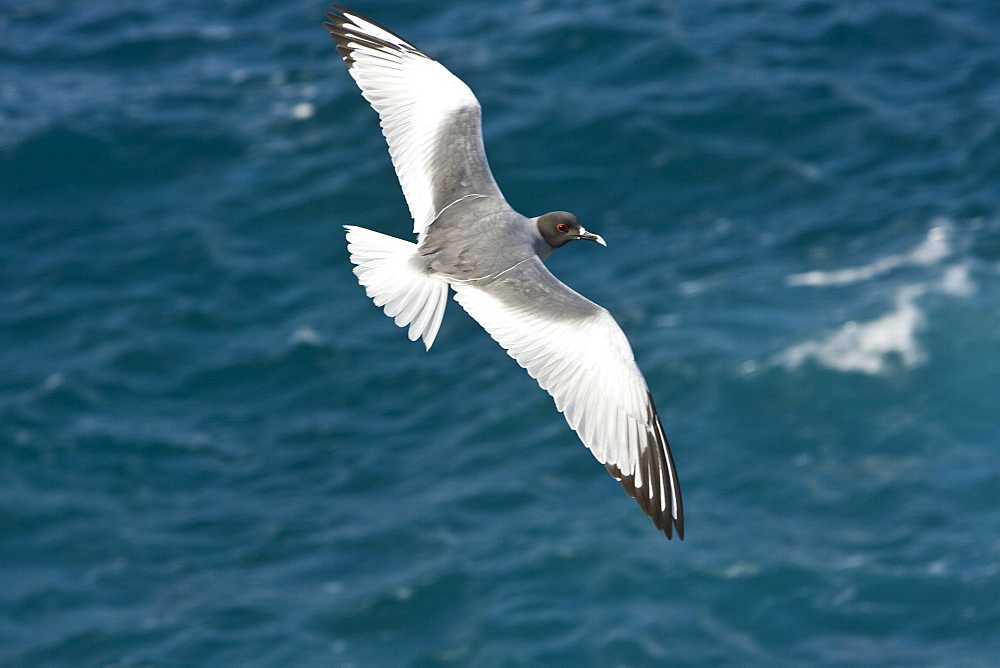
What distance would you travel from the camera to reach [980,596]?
20.5 meters

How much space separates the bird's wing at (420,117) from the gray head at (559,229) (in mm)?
475

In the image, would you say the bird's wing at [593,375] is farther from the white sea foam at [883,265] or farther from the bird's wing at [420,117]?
the white sea foam at [883,265]

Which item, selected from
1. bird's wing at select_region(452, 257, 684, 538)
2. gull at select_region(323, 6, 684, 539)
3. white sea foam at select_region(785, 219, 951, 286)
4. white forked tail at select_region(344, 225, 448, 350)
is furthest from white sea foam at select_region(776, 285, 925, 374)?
white forked tail at select_region(344, 225, 448, 350)

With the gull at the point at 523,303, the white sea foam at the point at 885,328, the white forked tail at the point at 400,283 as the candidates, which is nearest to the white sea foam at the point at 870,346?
the white sea foam at the point at 885,328

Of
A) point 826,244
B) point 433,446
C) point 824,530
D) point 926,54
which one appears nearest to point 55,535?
point 433,446

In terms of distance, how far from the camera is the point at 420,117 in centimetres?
1455

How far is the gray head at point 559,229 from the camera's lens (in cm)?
1323

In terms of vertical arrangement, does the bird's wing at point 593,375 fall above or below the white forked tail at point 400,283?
below

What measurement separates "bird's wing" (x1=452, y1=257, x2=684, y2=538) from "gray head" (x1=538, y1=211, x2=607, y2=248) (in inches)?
33.6

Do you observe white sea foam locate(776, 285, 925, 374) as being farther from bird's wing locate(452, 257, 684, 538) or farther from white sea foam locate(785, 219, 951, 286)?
bird's wing locate(452, 257, 684, 538)

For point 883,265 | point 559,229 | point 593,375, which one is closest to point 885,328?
point 883,265

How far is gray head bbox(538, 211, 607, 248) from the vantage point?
13234 millimetres

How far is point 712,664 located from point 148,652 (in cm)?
829

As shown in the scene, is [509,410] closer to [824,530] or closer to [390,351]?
[390,351]
